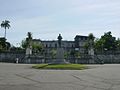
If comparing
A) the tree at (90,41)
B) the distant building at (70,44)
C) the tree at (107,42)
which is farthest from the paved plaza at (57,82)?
the distant building at (70,44)

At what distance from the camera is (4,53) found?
259 ft

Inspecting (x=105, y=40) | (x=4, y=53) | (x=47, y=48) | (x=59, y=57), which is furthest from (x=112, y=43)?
(x=59, y=57)

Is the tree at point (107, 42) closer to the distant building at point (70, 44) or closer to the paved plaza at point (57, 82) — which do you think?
the distant building at point (70, 44)

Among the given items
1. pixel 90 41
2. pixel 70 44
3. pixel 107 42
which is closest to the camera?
pixel 90 41

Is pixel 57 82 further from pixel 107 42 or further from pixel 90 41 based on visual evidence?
pixel 107 42

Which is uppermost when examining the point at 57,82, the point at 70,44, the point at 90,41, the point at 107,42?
the point at 70,44

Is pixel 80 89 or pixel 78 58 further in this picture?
pixel 78 58

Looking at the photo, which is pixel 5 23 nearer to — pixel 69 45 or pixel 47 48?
pixel 47 48

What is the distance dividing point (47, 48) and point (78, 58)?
84.8 metres

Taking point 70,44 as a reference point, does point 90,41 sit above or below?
below

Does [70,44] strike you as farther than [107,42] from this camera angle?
Yes

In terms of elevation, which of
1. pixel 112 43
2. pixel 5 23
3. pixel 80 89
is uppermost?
pixel 5 23

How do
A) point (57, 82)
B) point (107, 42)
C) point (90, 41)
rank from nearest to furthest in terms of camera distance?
1. point (57, 82)
2. point (90, 41)
3. point (107, 42)

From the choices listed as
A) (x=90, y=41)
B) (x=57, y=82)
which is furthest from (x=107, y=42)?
(x=57, y=82)
